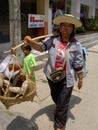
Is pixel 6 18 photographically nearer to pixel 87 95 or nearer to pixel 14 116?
pixel 87 95

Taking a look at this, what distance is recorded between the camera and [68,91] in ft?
10.6

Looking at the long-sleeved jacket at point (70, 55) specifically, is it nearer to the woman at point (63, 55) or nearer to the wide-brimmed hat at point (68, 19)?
the woman at point (63, 55)

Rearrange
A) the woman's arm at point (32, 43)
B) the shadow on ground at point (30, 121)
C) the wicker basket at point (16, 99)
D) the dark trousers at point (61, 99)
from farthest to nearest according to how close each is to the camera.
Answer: the shadow on ground at point (30, 121)
the dark trousers at point (61, 99)
the woman's arm at point (32, 43)
the wicker basket at point (16, 99)

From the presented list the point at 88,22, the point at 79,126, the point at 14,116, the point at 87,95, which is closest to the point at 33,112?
the point at 14,116

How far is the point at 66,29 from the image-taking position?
122 inches

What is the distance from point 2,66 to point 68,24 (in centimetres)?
106

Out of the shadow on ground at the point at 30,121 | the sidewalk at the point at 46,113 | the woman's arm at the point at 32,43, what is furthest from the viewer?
the sidewalk at the point at 46,113

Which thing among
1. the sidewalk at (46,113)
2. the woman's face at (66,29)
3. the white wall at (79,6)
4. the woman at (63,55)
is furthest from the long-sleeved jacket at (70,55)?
the white wall at (79,6)

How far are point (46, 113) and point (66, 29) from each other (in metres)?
1.61

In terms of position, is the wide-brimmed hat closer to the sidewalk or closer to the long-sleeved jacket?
the long-sleeved jacket

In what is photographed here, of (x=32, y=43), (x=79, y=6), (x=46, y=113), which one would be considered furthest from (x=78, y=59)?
(x=79, y=6)

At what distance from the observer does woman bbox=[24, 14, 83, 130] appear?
310 centimetres

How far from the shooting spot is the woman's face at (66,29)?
3.08 m

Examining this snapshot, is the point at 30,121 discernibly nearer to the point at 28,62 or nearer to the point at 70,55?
the point at 28,62
